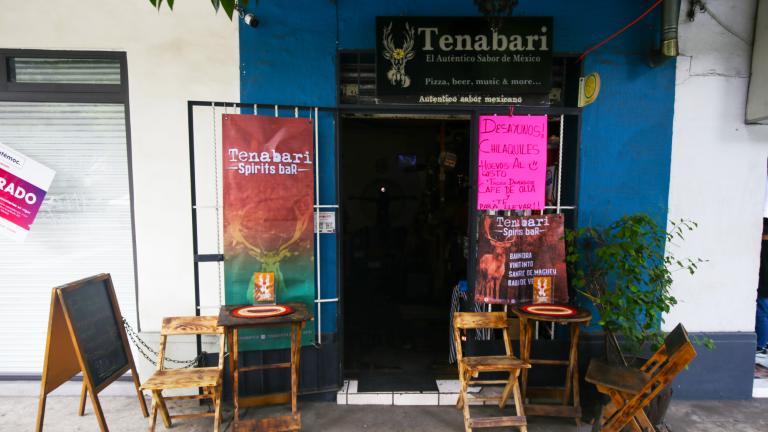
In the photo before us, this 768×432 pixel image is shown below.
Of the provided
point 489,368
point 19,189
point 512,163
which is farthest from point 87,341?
point 512,163

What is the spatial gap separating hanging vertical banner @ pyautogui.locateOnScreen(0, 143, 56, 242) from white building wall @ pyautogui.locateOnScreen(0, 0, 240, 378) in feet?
3.04

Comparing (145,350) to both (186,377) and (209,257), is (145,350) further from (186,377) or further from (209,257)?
(209,257)

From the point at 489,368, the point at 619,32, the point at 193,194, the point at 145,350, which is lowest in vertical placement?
the point at 145,350

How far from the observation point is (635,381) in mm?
3115

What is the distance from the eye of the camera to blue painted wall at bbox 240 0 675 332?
147 inches

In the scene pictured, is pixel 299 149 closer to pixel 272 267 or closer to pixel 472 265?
pixel 272 267

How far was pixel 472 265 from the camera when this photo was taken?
13.0ft

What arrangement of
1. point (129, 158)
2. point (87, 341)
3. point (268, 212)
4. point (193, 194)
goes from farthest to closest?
point (129, 158), point (268, 212), point (193, 194), point (87, 341)

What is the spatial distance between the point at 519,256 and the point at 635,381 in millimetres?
1293

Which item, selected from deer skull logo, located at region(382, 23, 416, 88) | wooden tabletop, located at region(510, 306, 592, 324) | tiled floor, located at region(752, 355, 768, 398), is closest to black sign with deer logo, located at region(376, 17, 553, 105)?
deer skull logo, located at region(382, 23, 416, 88)

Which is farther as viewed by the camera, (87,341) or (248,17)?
(248,17)

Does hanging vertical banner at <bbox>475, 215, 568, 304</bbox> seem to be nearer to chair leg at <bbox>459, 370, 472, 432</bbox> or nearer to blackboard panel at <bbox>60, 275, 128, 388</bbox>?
chair leg at <bbox>459, 370, 472, 432</bbox>

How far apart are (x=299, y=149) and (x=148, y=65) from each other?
5.16 ft

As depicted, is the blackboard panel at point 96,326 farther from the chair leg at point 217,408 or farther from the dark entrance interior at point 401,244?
the dark entrance interior at point 401,244
